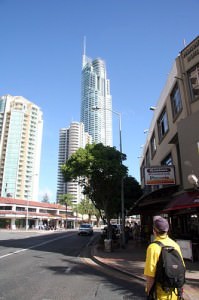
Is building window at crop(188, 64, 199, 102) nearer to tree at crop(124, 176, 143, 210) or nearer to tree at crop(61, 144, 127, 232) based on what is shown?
tree at crop(61, 144, 127, 232)

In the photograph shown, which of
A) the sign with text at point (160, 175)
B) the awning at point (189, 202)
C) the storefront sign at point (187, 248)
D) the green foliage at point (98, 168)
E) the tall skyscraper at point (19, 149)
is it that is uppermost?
the tall skyscraper at point (19, 149)

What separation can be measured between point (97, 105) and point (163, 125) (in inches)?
2248

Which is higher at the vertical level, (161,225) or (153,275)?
(161,225)

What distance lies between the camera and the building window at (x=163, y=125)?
1875cm

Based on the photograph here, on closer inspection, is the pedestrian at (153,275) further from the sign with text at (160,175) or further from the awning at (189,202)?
the sign with text at (160,175)

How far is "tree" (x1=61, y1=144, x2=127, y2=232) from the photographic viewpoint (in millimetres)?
19266

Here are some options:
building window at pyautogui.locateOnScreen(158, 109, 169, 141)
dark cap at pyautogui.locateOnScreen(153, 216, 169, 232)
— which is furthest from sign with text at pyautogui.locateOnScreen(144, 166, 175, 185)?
→ dark cap at pyautogui.locateOnScreen(153, 216, 169, 232)

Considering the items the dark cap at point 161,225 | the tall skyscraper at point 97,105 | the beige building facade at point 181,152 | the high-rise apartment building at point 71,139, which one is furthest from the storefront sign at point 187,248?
the high-rise apartment building at point 71,139

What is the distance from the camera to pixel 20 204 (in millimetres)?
74062

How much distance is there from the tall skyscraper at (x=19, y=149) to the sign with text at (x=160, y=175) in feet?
350

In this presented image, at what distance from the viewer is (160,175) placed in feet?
50.2

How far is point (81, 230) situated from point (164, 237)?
3913cm

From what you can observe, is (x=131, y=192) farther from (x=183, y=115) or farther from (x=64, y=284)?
(x=64, y=284)

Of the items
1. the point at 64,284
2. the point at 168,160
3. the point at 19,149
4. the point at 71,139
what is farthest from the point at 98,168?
the point at 19,149
